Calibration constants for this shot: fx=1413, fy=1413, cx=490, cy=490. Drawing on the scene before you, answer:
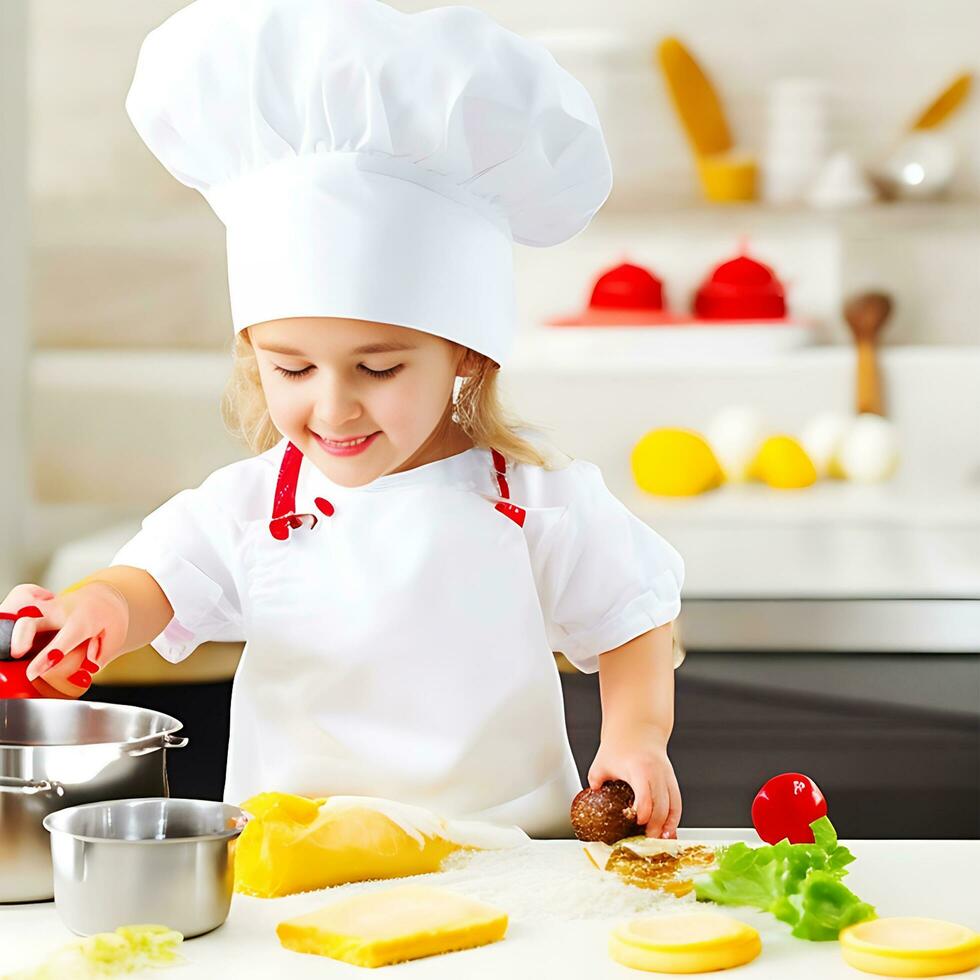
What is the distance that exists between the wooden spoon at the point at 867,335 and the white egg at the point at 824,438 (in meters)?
0.05

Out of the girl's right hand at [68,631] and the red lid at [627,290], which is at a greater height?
the red lid at [627,290]

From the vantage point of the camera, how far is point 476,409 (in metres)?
1.04

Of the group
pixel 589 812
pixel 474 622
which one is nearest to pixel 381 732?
pixel 474 622

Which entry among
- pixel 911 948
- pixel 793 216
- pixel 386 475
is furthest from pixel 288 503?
pixel 793 216

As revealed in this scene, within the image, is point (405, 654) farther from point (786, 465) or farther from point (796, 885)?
point (786, 465)

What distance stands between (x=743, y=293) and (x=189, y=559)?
4.55ft

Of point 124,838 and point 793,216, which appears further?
point 793,216

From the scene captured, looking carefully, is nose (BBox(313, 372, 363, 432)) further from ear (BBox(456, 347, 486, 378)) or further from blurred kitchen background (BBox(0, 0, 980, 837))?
blurred kitchen background (BBox(0, 0, 980, 837))

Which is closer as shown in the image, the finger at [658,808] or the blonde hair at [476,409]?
the finger at [658,808]

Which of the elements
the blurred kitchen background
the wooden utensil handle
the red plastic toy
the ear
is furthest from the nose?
the wooden utensil handle

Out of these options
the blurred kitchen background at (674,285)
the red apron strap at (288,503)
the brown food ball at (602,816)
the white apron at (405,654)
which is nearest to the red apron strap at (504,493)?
the white apron at (405,654)

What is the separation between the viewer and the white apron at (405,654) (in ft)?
3.17

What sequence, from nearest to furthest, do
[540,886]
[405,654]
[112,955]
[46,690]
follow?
[112,955]
[540,886]
[46,690]
[405,654]

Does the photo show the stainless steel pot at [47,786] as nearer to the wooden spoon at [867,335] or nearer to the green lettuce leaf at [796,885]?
the green lettuce leaf at [796,885]
